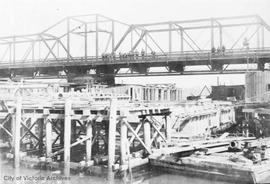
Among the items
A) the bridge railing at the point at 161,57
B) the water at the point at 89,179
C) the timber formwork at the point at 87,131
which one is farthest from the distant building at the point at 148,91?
the water at the point at 89,179

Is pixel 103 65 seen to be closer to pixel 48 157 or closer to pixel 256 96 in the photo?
pixel 256 96

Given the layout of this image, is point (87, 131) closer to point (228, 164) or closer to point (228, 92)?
point (228, 164)

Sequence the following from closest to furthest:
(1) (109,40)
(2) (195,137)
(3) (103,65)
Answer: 1. (2) (195,137)
2. (3) (103,65)
3. (1) (109,40)

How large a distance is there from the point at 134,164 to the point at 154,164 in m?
1.44

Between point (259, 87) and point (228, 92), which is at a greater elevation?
point (228, 92)

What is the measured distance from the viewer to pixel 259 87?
28.0 m

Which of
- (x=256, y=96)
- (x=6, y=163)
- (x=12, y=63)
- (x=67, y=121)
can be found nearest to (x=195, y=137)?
(x=256, y=96)

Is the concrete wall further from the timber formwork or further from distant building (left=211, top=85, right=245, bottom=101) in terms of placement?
distant building (left=211, top=85, right=245, bottom=101)

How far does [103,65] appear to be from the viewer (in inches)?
1815

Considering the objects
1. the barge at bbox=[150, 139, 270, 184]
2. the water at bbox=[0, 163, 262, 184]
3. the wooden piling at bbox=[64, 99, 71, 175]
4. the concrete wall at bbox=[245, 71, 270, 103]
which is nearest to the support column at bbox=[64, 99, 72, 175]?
the wooden piling at bbox=[64, 99, 71, 175]

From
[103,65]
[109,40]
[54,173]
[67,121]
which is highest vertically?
[109,40]

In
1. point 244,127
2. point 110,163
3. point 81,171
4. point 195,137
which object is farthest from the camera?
point 244,127

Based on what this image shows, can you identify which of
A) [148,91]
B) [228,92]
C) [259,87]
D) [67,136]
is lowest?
[67,136]

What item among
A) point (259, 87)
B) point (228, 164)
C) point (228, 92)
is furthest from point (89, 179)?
point (228, 92)
